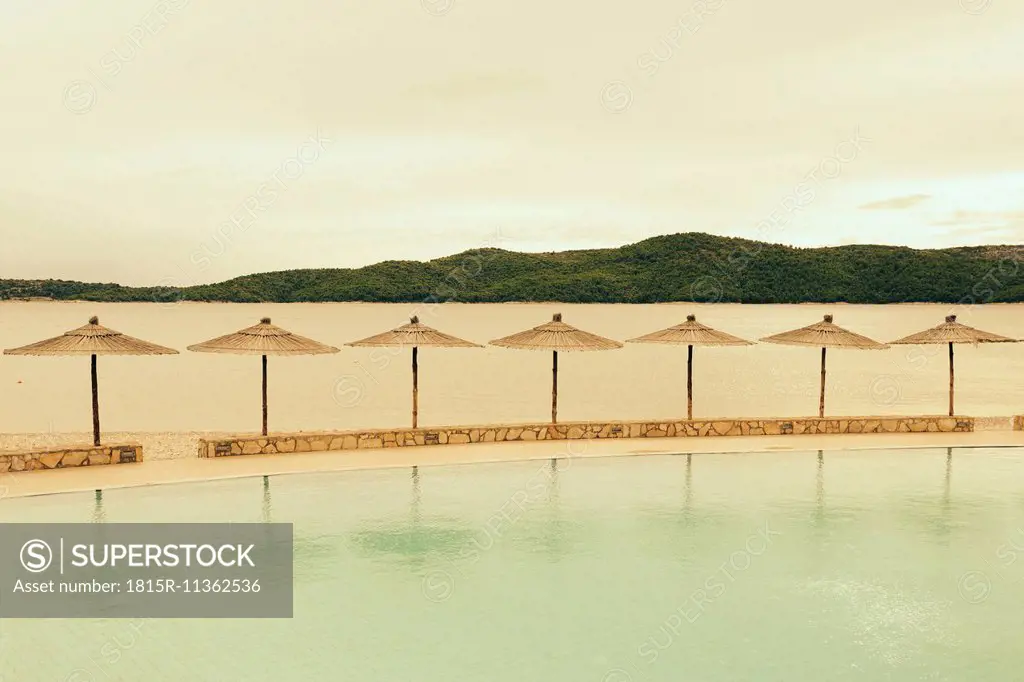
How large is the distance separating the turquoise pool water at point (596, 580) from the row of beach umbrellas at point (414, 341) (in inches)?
90.3

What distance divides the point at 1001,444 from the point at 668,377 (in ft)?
66.5

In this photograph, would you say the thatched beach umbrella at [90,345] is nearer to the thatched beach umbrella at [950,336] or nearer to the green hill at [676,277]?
the thatched beach umbrella at [950,336]

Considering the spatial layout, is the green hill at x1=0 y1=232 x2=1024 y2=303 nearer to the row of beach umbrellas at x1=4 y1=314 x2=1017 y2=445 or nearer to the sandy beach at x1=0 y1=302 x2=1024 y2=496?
the sandy beach at x1=0 y1=302 x2=1024 y2=496

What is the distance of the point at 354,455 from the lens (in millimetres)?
11820

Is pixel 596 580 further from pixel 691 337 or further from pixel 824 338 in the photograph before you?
pixel 824 338

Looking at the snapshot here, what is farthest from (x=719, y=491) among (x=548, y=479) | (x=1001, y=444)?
(x=1001, y=444)

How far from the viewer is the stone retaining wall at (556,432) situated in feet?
39.0

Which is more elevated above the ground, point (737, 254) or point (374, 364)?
point (737, 254)

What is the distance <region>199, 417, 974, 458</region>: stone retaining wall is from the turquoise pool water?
4.79 ft

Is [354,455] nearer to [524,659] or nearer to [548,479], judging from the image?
[548,479]

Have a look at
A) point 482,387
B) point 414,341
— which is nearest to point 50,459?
point 414,341

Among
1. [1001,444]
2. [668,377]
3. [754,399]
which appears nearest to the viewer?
[1001,444]

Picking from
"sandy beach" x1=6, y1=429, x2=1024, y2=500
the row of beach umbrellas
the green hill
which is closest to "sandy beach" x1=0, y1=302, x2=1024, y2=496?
"sandy beach" x1=6, y1=429, x2=1024, y2=500

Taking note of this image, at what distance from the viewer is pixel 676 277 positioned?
6912cm
